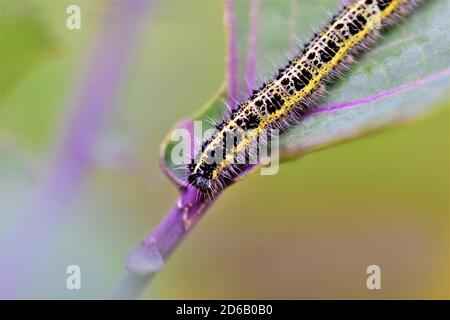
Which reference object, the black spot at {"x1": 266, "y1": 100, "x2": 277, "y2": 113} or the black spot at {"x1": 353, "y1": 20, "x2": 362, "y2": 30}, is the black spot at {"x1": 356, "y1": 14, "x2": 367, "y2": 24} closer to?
the black spot at {"x1": 353, "y1": 20, "x2": 362, "y2": 30}

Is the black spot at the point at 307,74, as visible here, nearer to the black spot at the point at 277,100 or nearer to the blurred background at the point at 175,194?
the black spot at the point at 277,100

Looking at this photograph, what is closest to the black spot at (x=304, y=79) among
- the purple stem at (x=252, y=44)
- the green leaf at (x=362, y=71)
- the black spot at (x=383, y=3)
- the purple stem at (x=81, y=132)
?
the green leaf at (x=362, y=71)

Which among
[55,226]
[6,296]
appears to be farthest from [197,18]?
[6,296]

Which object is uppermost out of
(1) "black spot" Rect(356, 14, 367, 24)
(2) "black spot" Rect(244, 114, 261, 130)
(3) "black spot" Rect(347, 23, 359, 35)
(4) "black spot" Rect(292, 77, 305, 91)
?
(1) "black spot" Rect(356, 14, 367, 24)

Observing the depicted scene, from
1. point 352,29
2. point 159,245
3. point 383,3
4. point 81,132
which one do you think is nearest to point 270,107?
point 352,29

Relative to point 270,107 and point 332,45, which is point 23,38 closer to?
point 270,107

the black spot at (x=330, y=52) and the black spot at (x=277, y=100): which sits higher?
the black spot at (x=330, y=52)

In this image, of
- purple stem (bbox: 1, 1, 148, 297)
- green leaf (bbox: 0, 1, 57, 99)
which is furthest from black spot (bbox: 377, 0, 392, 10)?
green leaf (bbox: 0, 1, 57, 99)
